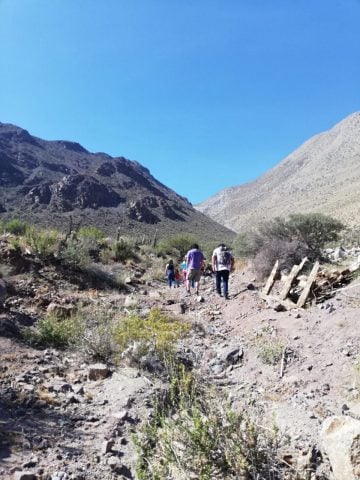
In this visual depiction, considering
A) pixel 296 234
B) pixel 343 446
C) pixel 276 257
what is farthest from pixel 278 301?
pixel 296 234

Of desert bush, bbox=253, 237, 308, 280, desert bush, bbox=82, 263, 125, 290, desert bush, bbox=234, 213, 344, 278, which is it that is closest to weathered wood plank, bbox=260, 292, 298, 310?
desert bush, bbox=253, 237, 308, 280

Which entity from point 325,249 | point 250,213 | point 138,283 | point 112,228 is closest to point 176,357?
point 138,283

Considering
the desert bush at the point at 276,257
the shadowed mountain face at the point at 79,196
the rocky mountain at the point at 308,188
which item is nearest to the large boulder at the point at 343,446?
the desert bush at the point at 276,257

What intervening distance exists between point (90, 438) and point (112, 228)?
44305mm

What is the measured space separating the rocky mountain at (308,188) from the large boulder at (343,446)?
40972mm

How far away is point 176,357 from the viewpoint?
5.65 meters

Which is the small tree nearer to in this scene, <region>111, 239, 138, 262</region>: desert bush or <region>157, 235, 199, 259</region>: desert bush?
<region>111, 239, 138, 262</region>: desert bush

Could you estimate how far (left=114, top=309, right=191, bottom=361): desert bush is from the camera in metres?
5.66

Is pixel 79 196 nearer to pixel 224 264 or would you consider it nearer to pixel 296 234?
pixel 296 234

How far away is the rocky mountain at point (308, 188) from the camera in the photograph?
5957 centimetres

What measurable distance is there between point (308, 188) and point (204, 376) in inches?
Answer: 3174

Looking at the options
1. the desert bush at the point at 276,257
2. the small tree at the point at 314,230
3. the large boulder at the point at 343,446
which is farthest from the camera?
the small tree at the point at 314,230

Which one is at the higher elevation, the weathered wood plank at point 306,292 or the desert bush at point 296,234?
the desert bush at point 296,234

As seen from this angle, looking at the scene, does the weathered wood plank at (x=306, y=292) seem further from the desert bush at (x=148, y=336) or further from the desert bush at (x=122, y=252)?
the desert bush at (x=122, y=252)
